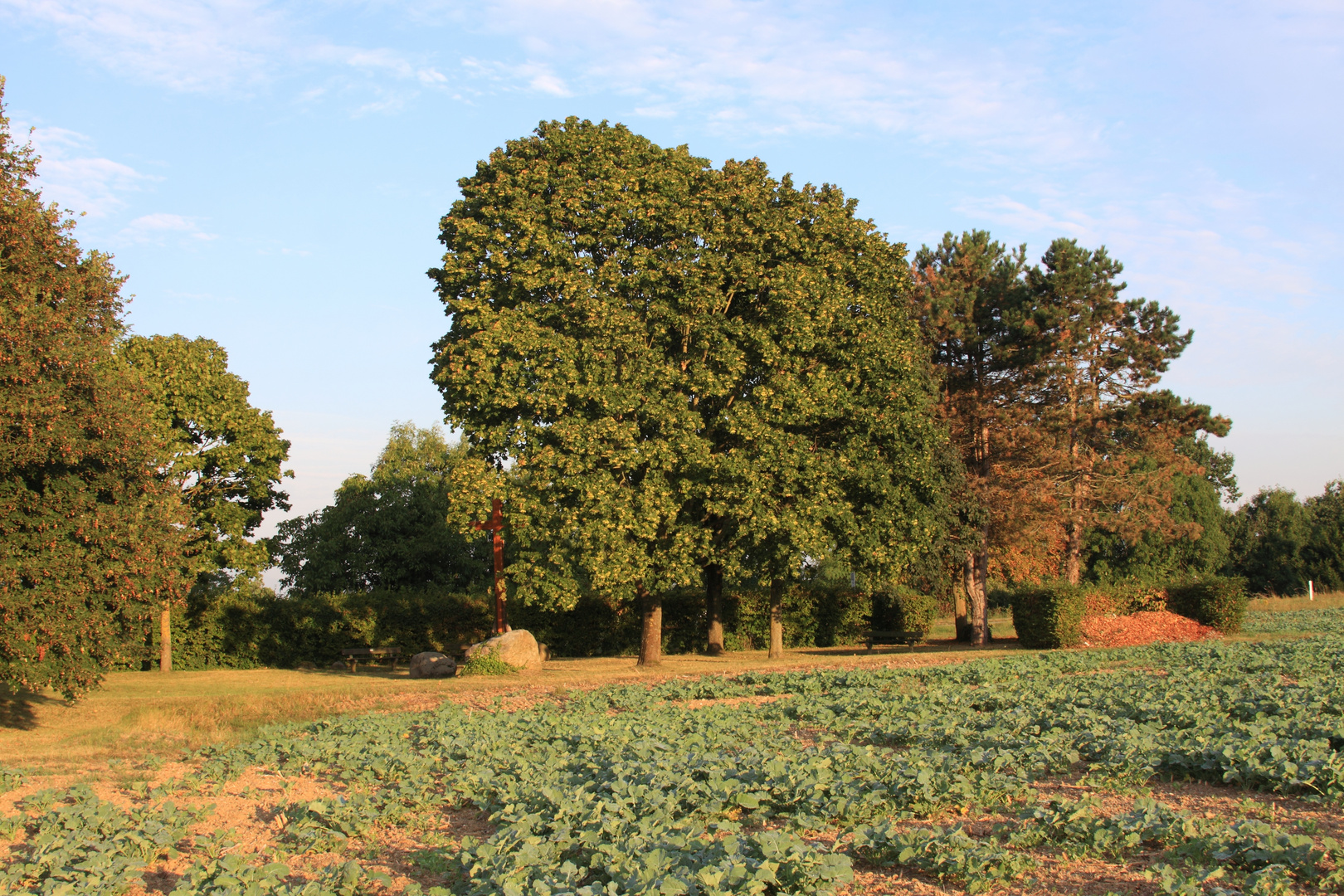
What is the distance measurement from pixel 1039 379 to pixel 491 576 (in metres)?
24.0

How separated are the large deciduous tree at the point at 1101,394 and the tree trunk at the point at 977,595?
3.39m

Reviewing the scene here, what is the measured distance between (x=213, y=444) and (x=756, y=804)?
27.4 metres

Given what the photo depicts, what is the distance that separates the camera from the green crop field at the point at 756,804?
17.4ft

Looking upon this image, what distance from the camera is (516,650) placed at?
876 inches

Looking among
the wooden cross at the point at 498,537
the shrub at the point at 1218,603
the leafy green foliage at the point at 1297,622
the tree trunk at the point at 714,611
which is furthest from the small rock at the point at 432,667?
the leafy green foliage at the point at 1297,622

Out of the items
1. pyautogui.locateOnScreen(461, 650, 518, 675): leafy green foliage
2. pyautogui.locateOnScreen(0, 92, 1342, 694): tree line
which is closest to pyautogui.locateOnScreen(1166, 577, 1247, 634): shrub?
pyautogui.locateOnScreen(0, 92, 1342, 694): tree line

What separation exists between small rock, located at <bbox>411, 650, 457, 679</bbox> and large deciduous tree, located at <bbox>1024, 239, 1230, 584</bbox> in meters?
20.3

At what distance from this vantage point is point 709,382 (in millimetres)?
21312

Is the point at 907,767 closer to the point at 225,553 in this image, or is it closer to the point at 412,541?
the point at 225,553

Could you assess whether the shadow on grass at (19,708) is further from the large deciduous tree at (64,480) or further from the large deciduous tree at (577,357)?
the large deciduous tree at (577,357)

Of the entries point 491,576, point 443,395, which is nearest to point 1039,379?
point 443,395

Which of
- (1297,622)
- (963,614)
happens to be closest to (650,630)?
(963,614)

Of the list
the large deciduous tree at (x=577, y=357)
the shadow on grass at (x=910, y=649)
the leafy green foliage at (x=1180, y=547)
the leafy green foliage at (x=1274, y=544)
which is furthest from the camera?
the leafy green foliage at (x=1274, y=544)

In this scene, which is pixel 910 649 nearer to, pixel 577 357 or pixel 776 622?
pixel 776 622
